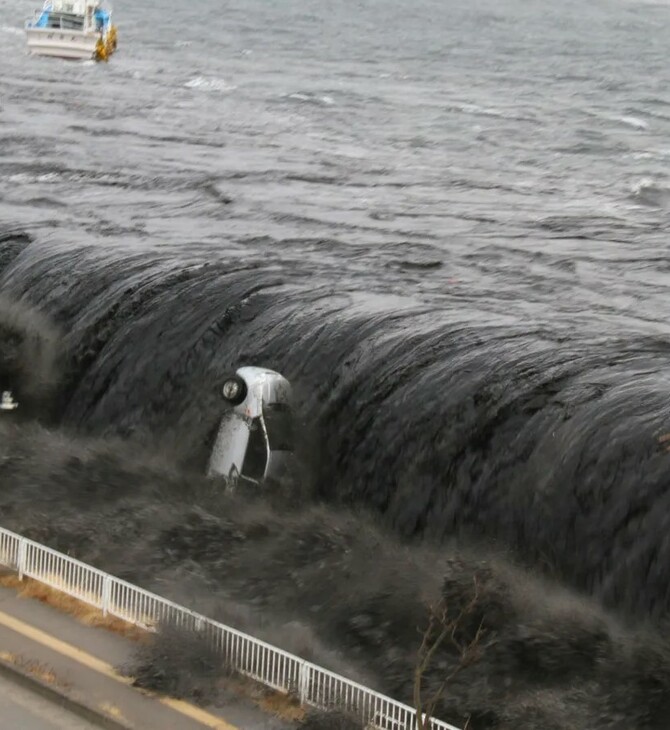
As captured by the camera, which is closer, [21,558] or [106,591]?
[106,591]

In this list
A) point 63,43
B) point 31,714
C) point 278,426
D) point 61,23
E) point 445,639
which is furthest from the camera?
point 61,23

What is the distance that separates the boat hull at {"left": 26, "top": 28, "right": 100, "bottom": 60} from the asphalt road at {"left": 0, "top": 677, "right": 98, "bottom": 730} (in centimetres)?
8008

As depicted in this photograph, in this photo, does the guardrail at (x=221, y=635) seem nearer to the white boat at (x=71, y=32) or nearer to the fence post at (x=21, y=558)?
the fence post at (x=21, y=558)

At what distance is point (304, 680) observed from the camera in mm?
19969

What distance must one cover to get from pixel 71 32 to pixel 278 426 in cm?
7453

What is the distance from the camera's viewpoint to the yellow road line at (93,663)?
19938mm

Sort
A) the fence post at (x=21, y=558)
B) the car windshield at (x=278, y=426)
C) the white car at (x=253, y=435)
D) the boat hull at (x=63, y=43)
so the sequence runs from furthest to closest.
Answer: the boat hull at (x=63, y=43) → the car windshield at (x=278, y=426) → the white car at (x=253, y=435) → the fence post at (x=21, y=558)

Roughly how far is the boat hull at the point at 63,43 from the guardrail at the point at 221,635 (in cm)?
7633

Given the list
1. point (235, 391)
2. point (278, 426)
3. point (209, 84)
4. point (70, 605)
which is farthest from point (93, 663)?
A: point (209, 84)

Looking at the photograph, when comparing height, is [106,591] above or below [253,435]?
below

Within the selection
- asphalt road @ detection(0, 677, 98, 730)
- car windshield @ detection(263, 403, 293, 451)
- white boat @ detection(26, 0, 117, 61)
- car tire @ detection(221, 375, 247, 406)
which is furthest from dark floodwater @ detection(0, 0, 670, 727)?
white boat @ detection(26, 0, 117, 61)

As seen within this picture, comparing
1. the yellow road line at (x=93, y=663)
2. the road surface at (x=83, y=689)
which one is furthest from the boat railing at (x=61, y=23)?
the road surface at (x=83, y=689)

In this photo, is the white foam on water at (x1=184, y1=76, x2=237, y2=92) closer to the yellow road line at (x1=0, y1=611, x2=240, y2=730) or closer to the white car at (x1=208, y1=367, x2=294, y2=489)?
the white car at (x1=208, y1=367, x2=294, y2=489)

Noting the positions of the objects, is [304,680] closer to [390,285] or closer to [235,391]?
[235,391]
